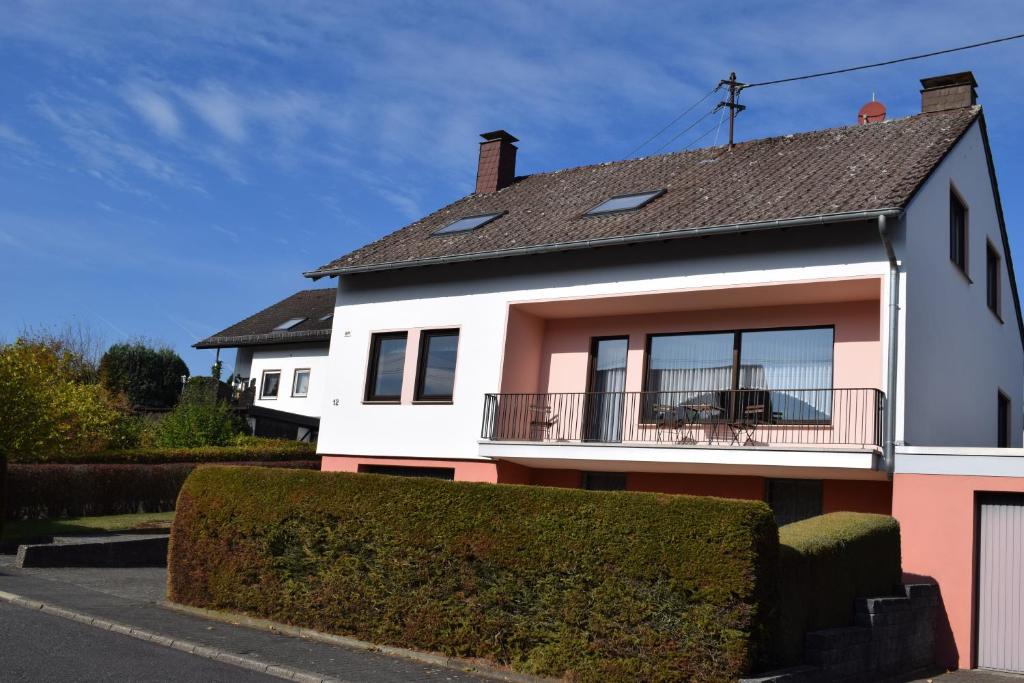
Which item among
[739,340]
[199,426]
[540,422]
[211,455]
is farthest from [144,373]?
[739,340]

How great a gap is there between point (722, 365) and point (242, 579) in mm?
8226

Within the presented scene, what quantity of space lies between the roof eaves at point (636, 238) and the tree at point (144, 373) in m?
26.1

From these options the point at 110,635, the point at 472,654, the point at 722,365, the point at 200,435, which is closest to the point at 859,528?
the point at 472,654

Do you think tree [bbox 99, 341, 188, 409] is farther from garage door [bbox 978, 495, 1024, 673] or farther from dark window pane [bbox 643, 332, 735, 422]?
garage door [bbox 978, 495, 1024, 673]

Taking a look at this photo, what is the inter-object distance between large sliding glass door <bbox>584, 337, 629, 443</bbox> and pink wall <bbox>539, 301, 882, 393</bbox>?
16 cm

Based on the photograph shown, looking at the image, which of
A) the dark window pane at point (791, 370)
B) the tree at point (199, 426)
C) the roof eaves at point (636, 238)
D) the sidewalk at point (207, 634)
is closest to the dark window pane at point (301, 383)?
the tree at point (199, 426)

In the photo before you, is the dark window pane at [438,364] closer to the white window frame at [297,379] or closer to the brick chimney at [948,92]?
the brick chimney at [948,92]

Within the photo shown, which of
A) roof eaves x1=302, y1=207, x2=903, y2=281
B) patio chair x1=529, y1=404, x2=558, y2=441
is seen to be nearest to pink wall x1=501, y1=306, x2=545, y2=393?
patio chair x1=529, y1=404, x2=558, y2=441

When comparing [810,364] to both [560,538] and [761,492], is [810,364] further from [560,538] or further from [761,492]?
[560,538]

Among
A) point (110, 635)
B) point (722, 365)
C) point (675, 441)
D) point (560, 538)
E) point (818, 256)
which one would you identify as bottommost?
point (110, 635)

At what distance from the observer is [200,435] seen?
2841 cm

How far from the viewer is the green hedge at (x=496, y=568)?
338 inches

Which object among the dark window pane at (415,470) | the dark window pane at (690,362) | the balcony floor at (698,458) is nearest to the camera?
the balcony floor at (698,458)

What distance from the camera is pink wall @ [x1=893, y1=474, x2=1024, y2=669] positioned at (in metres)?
12.4
